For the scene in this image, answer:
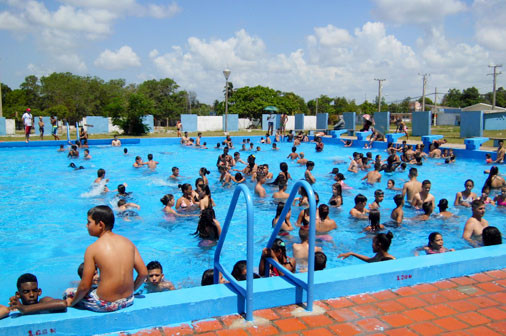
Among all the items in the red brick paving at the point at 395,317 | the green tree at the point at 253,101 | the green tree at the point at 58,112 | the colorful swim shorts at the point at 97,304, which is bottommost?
the red brick paving at the point at 395,317

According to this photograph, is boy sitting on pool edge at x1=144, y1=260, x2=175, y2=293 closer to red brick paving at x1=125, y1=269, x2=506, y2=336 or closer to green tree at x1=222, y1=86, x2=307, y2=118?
red brick paving at x1=125, y1=269, x2=506, y2=336

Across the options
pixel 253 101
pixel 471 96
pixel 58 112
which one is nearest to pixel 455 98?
pixel 471 96

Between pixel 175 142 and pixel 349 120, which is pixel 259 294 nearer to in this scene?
pixel 175 142

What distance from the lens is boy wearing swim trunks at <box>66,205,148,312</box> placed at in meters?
3.09

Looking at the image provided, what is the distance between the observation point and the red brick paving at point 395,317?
10.8ft

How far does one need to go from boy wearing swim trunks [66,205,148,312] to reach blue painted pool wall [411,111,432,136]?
2618cm

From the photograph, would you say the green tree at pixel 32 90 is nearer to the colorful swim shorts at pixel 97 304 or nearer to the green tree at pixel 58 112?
the green tree at pixel 58 112

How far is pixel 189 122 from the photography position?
3775 cm

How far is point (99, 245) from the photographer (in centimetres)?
309

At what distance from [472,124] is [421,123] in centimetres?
372

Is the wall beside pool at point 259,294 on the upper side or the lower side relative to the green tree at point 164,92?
lower

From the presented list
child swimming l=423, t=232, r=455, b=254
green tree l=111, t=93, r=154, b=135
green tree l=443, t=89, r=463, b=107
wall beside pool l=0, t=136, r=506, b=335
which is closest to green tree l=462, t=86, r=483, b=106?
green tree l=443, t=89, r=463, b=107

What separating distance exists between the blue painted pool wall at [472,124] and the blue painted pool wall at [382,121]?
646 cm

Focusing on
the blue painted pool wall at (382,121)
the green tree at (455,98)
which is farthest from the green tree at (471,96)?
the blue painted pool wall at (382,121)
